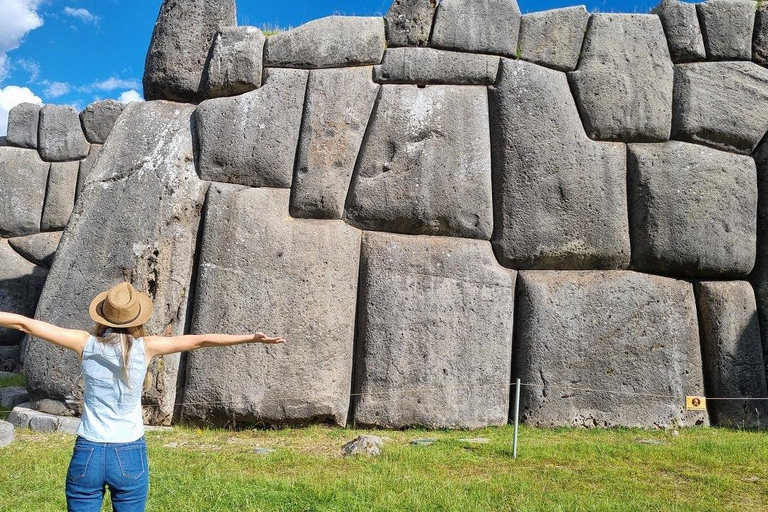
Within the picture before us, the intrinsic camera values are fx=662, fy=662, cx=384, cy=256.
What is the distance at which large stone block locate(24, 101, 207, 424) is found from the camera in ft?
21.6

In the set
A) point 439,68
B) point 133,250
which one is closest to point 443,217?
point 439,68

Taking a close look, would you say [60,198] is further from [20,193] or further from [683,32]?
[683,32]

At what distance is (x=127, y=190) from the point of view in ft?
22.8

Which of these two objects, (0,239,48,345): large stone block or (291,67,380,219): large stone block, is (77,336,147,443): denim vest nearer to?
(291,67,380,219): large stone block

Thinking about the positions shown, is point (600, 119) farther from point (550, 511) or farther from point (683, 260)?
point (550, 511)

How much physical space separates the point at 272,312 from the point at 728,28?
6011mm

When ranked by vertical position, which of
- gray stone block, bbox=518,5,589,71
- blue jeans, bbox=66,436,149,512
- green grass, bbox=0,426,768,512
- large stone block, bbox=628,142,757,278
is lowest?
green grass, bbox=0,426,768,512

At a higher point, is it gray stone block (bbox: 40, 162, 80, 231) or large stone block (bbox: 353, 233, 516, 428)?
gray stone block (bbox: 40, 162, 80, 231)

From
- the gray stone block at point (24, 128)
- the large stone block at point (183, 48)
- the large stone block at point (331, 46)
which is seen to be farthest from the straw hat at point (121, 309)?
the gray stone block at point (24, 128)

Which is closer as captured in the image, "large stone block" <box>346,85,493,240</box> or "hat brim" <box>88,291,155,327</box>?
"hat brim" <box>88,291,155,327</box>

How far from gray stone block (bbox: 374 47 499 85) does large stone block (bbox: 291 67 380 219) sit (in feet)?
0.95

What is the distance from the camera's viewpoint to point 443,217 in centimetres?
700

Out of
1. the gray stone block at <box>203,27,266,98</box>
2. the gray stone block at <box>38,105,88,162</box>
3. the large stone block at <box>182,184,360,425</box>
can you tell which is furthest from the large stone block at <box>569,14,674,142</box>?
the gray stone block at <box>38,105,88,162</box>

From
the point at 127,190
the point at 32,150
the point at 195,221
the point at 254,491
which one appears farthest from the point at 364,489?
the point at 32,150
